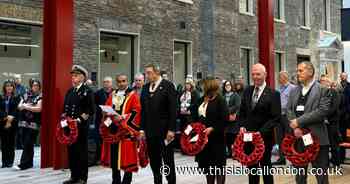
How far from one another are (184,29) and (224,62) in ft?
9.04

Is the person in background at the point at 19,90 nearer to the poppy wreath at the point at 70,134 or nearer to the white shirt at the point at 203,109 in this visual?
the poppy wreath at the point at 70,134

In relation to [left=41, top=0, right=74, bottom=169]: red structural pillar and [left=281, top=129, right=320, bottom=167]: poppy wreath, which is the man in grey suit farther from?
[left=41, top=0, right=74, bottom=169]: red structural pillar

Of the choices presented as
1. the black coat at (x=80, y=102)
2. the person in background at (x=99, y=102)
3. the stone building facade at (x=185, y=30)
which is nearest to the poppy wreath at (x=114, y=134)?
the black coat at (x=80, y=102)

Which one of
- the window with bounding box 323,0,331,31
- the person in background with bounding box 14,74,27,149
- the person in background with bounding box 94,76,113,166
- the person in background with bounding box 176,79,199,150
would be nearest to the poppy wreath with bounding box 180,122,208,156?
the person in background with bounding box 94,76,113,166

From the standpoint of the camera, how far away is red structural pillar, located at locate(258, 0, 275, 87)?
1429 centimetres

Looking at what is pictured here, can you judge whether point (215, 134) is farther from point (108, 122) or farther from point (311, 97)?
point (108, 122)

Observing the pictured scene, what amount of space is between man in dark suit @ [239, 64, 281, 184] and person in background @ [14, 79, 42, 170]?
495 centimetres

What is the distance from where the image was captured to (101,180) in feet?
29.3

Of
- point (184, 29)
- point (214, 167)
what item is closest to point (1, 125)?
point (214, 167)

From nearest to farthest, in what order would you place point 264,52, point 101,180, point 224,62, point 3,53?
point 101,180, point 3,53, point 264,52, point 224,62

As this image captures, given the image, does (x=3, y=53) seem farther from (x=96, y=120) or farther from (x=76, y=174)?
(x=76, y=174)

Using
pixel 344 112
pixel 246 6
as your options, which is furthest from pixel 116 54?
pixel 246 6

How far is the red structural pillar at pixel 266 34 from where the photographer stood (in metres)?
14.3

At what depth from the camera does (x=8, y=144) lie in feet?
33.9
